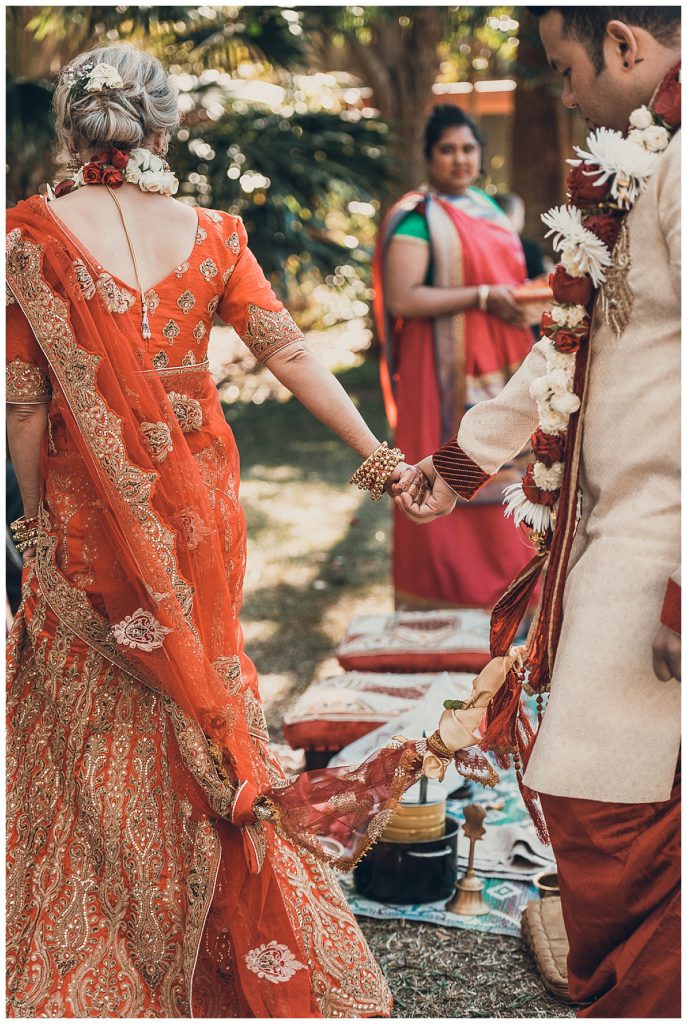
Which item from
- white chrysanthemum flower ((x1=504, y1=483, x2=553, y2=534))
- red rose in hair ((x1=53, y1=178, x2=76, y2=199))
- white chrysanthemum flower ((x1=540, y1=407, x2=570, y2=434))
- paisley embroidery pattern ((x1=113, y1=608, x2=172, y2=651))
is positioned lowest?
paisley embroidery pattern ((x1=113, y1=608, x2=172, y2=651))

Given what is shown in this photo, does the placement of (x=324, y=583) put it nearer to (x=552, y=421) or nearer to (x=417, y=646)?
(x=417, y=646)

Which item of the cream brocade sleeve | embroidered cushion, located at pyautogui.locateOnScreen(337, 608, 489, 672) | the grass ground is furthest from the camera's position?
embroidered cushion, located at pyautogui.locateOnScreen(337, 608, 489, 672)

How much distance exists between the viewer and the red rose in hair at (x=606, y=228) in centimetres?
199

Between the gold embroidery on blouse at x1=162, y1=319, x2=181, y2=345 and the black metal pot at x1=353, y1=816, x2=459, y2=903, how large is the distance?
150cm

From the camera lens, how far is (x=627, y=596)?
1.95 metres

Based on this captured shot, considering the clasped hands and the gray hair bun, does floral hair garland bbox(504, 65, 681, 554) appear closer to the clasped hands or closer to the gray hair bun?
the clasped hands

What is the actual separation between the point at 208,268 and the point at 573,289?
0.93 m

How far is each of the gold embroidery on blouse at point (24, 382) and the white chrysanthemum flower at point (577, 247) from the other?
46.5 inches

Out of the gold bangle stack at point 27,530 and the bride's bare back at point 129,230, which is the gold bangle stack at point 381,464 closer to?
the bride's bare back at point 129,230

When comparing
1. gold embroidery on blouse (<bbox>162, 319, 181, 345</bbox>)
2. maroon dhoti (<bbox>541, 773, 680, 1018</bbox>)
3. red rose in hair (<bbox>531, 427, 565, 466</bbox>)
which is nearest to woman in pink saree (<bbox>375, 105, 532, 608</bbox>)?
gold embroidery on blouse (<bbox>162, 319, 181, 345</bbox>)

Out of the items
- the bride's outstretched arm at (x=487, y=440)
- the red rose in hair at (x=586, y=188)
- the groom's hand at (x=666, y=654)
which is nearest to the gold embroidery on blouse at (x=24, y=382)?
the bride's outstretched arm at (x=487, y=440)

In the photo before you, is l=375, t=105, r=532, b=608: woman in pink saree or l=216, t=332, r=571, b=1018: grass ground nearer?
l=216, t=332, r=571, b=1018: grass ground

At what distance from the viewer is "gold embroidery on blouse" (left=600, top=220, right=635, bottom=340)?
1970 mm

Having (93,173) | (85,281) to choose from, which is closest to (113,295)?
(85,281)
